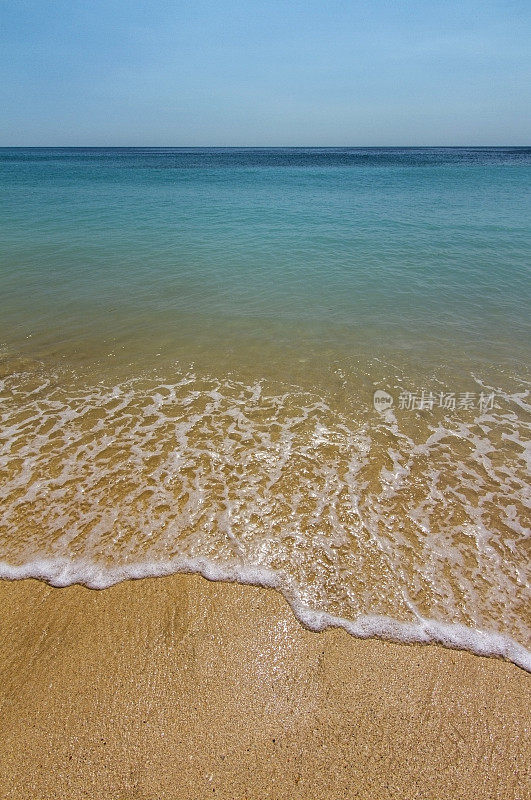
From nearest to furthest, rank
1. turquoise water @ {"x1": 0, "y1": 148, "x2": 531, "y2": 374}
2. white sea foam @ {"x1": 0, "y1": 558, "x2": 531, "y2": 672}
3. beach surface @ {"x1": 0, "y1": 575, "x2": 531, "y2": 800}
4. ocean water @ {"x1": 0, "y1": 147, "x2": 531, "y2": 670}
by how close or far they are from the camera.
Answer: beach surface @ {"x1": 0, "y1": 575, "x2": 531, "y2": 800} → white sea foam @ {"x1": 0, "y1": 558, "x2": 531, "y2": 672} → ocean water @ {"x1": 0, "y1": 147, "x2": 531, "y2": 670} → turquoise water @ {"x1": 0, "y1": 148, "x2": 531, "y2": 374}

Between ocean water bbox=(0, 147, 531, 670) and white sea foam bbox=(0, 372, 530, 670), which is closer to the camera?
white sea foam bbox=(0, 372, 530, 670)

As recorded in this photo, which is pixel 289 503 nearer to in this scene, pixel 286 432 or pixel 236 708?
pixel 286 432

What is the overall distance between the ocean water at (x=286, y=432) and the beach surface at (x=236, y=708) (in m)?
0.30

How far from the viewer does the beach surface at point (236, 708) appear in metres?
2.65

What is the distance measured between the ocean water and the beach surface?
30cm

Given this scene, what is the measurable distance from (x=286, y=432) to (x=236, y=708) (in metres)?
3.58

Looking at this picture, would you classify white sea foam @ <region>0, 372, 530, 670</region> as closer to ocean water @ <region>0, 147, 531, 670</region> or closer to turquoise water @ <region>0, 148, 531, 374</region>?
ocean water @ <region>0, 147, 531, 670</region>

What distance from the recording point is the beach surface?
2654mm

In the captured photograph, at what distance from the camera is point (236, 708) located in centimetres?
300

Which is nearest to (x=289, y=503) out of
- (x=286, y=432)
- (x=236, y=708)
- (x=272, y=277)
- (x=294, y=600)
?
(x=294, y=600)

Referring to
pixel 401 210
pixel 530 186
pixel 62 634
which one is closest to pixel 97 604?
pixel 62 634

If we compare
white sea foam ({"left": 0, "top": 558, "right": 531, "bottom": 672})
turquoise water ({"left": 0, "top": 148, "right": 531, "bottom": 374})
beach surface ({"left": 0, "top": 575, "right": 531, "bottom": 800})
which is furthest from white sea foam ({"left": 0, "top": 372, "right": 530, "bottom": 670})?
turquoise water ({"left": 0, "top": 148, "right": 531, "bottom": 374})

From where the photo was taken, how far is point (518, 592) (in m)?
3.90

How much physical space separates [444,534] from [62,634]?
3931 mm
